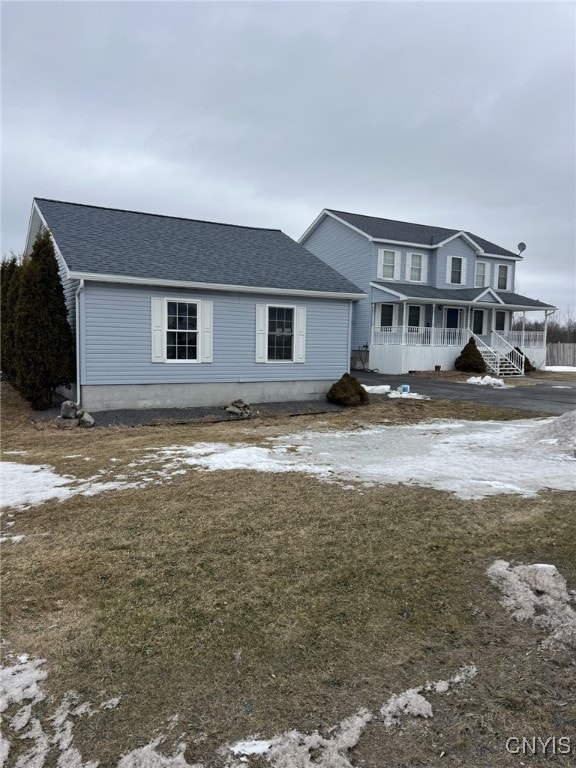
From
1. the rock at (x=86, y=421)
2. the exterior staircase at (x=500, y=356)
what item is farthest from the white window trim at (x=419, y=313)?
the rock at (x=86, y=421)

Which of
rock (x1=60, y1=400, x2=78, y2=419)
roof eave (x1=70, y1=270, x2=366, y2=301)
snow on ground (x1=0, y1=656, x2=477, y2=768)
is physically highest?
roof eave (x1=70, y1=270, x2=366, y2=301)

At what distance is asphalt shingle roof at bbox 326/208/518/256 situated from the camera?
25547mm

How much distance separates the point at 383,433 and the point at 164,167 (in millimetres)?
21786

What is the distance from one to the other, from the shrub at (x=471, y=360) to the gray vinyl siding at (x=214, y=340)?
11.2 m

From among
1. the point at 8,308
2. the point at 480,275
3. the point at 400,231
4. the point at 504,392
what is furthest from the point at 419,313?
the point at 8,308

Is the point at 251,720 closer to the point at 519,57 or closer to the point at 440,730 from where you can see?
the point at 440,730

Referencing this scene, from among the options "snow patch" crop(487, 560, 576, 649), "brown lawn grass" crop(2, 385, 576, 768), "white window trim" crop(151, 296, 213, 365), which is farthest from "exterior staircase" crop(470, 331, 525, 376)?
"snow patch" crop(487, 560, 576, 649)

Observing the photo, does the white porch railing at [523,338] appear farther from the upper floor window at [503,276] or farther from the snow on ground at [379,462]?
the snow on ground at [379,462]

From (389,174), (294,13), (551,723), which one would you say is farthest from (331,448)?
(389,174)

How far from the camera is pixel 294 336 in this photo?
13.7 metres

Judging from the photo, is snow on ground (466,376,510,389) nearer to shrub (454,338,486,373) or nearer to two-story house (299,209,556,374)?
shrub (454,338,486,373)

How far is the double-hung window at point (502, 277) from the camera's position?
28984 mm

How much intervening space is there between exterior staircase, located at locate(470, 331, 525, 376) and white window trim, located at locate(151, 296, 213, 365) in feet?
52.0

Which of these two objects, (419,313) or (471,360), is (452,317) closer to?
(419,313)
